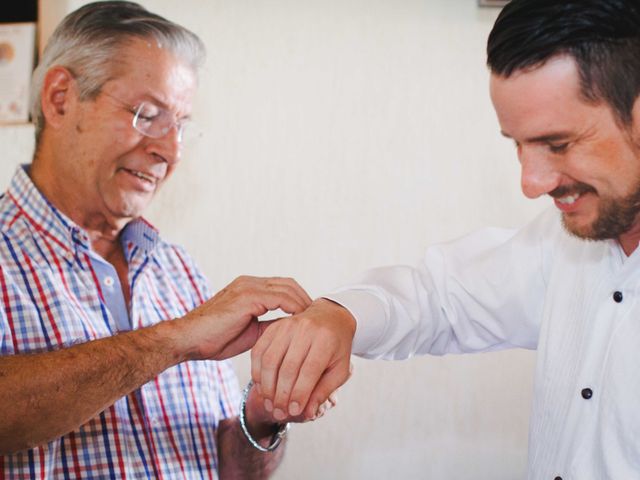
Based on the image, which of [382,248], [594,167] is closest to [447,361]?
[382,248]

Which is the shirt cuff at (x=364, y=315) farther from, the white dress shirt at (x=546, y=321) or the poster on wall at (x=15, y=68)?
the poster on wall at (x=15, y=68)

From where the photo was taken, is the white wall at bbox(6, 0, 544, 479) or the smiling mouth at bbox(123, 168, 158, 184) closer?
the smiling mouth at bbox(123, 168, 158, 184)

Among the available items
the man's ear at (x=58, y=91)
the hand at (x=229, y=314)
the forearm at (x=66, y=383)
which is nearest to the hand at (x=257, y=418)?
the hand at (x=229, y=314)

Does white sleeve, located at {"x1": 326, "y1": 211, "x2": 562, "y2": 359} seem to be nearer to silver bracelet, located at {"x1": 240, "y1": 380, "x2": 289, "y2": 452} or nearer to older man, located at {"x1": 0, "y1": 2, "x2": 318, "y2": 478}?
older man, located at {"x1": 0, "y1": 2, "x2": 318, "y2": 478}

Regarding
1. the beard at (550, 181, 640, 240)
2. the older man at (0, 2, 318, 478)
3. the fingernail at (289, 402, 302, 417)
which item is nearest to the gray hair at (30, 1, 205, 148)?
the older man at (0, 2, 318, 478)

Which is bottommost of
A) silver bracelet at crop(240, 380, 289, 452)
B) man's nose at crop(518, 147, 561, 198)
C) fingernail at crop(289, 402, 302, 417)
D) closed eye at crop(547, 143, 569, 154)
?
silver bracelet at crop(240, 380, 289, 452)

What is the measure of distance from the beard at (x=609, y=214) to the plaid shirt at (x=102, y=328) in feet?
2.91

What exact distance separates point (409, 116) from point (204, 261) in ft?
2.63

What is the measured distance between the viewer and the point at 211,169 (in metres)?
2.52

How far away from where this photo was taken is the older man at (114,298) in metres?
1.42

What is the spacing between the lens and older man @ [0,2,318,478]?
1.42 meters

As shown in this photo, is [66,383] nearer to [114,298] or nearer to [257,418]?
[114,298]

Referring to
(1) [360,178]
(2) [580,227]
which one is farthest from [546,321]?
(1) [360,178]

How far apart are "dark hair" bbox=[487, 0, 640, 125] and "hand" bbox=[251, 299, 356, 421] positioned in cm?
54
